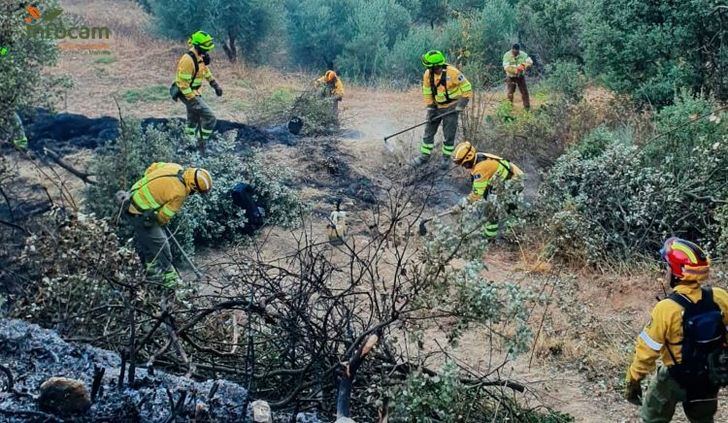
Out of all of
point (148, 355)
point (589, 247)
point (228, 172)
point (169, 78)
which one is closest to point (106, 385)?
point (148, 355)

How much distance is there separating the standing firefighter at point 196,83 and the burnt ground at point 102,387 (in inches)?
264

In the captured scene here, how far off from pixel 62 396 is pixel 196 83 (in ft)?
26.8

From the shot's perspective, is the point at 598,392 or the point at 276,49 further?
the point at 276,49

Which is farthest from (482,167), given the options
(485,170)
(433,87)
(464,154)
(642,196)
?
(433,87)

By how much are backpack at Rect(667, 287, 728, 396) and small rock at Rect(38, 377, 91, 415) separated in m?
3.43

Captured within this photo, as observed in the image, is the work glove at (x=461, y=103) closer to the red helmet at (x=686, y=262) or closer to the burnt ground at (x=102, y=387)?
the red helmet at (x=686, y=262)

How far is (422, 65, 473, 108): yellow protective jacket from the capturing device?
38.6 feet

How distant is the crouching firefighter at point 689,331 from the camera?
4977 millimetres

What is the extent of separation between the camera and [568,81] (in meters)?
15.7

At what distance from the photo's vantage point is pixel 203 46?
1173 cm

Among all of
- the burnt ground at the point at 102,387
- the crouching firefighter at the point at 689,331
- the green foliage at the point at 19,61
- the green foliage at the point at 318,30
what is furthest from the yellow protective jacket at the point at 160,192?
the green foliage at the point at 318,30

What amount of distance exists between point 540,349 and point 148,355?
150 inches

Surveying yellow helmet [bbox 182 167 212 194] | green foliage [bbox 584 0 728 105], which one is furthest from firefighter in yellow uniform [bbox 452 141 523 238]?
green foliage [bbox 584 0 728 105]

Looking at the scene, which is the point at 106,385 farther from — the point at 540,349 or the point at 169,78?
the point at 169,78
